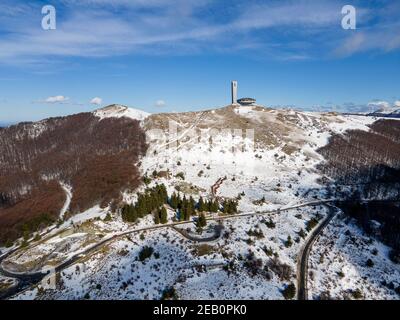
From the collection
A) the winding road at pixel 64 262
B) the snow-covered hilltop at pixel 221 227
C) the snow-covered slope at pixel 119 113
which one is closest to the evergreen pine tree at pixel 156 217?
the snow-covered hilltop at pixel 221 227

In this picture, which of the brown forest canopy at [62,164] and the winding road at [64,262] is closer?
the winding road at [64,262]

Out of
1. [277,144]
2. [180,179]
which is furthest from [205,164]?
[277,144]

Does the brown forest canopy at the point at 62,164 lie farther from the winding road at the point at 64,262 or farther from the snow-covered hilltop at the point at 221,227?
the winding road at the point at 64,262

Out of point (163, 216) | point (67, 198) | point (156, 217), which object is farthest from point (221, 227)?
point (67, 198)

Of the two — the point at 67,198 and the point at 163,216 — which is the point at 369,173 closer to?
the point at 163,216

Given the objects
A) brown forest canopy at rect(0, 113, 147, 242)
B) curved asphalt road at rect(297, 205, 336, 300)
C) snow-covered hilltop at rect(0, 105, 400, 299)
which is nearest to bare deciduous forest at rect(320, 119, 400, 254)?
snow-covered hilltop at rect(0, 105, 400, 299)

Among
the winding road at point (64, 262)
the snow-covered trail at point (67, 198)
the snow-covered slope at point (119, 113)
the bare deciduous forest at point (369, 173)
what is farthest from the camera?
the snow-covered slope at point (119, 113)

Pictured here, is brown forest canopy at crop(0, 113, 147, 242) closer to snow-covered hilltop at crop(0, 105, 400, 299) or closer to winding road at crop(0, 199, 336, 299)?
snow-covered hilltop at crop(0, 105, 400, 299)

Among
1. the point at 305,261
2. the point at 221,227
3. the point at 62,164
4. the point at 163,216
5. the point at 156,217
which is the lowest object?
the point at 305,261
